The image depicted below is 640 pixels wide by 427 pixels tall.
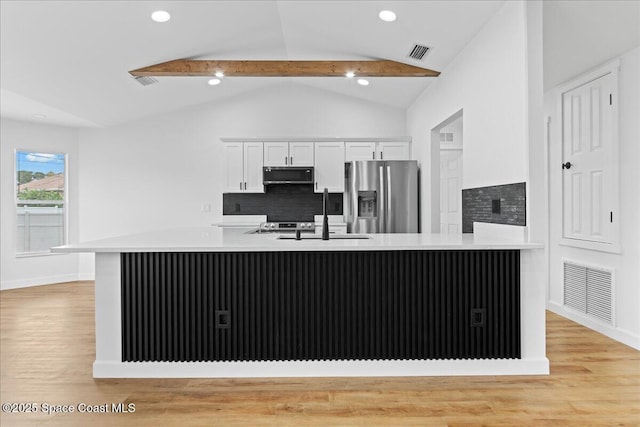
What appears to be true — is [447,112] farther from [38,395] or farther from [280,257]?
[38,395]

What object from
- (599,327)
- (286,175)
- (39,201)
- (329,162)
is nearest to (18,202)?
(39,201)

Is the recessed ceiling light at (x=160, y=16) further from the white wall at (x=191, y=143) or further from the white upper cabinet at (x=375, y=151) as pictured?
the white upper cabinet at (x=375, y=151)

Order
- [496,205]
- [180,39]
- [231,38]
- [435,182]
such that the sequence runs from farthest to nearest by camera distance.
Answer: [435,182] → [231,38] → [180,39] → [496,205]

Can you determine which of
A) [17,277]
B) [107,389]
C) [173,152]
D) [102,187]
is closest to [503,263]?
[107,389]

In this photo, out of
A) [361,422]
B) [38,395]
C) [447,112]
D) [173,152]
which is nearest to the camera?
[361,422]

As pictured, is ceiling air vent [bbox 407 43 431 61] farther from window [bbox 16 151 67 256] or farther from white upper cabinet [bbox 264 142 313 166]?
window [bbox 16 151 67 256]

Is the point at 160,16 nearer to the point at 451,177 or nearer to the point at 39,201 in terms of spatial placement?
the point at 39,201

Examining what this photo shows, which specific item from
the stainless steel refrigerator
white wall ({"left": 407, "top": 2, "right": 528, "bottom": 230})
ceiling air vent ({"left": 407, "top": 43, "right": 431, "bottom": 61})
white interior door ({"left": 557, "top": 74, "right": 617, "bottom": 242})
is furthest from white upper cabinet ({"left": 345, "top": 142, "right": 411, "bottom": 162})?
white interior door ({"left": 557, "top": 74, "right": 617, "bottom": 242})

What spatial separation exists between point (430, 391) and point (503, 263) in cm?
93

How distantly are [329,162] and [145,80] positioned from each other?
2576 millimetres

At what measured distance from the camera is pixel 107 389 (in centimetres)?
282

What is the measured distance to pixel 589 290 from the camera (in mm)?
4191

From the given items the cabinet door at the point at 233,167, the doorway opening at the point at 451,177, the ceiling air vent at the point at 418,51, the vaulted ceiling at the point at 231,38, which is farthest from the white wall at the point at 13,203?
the doorway opening at the point at 451,177

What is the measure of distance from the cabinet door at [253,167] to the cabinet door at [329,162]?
0.79 meters
